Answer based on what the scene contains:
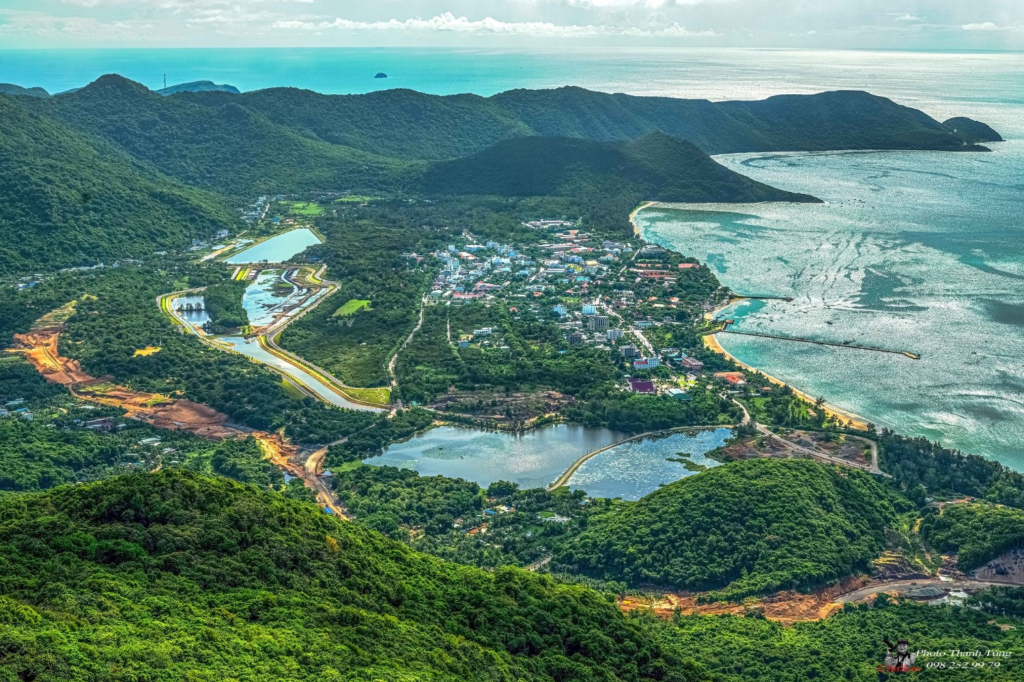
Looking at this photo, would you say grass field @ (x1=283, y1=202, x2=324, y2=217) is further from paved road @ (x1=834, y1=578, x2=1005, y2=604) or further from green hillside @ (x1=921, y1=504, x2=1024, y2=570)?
paved road @ (x1=834, y1=578, x2=1005, y2=604)

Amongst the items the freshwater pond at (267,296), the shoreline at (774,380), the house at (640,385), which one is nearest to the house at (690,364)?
the shoreline at (774,380)

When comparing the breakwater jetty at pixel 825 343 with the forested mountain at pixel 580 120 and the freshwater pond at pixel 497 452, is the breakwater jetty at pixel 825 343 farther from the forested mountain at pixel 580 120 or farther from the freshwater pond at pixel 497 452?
the forested mountain at pixel 580 120

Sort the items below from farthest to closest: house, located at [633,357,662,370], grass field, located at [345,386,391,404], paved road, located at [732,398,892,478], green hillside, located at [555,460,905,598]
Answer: house, located at [633,357,662,370], grass field, located at [345,386,391,404], paved road, located at [732,398,892,478], green hillside, located at [555,460,905,598]

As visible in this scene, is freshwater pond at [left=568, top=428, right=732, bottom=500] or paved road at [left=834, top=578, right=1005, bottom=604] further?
freshwater pond at [left=568, top=428, right=732, bottom=500]

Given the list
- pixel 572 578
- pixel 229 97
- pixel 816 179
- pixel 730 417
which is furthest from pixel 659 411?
pixel 229 97

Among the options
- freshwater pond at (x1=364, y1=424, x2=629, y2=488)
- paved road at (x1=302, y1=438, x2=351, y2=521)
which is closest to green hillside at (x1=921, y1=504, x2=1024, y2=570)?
freshwater pond at (x1=364, y1=424, x2=629, y2=488)

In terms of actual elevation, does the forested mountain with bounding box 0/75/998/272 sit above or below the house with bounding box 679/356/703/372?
above
